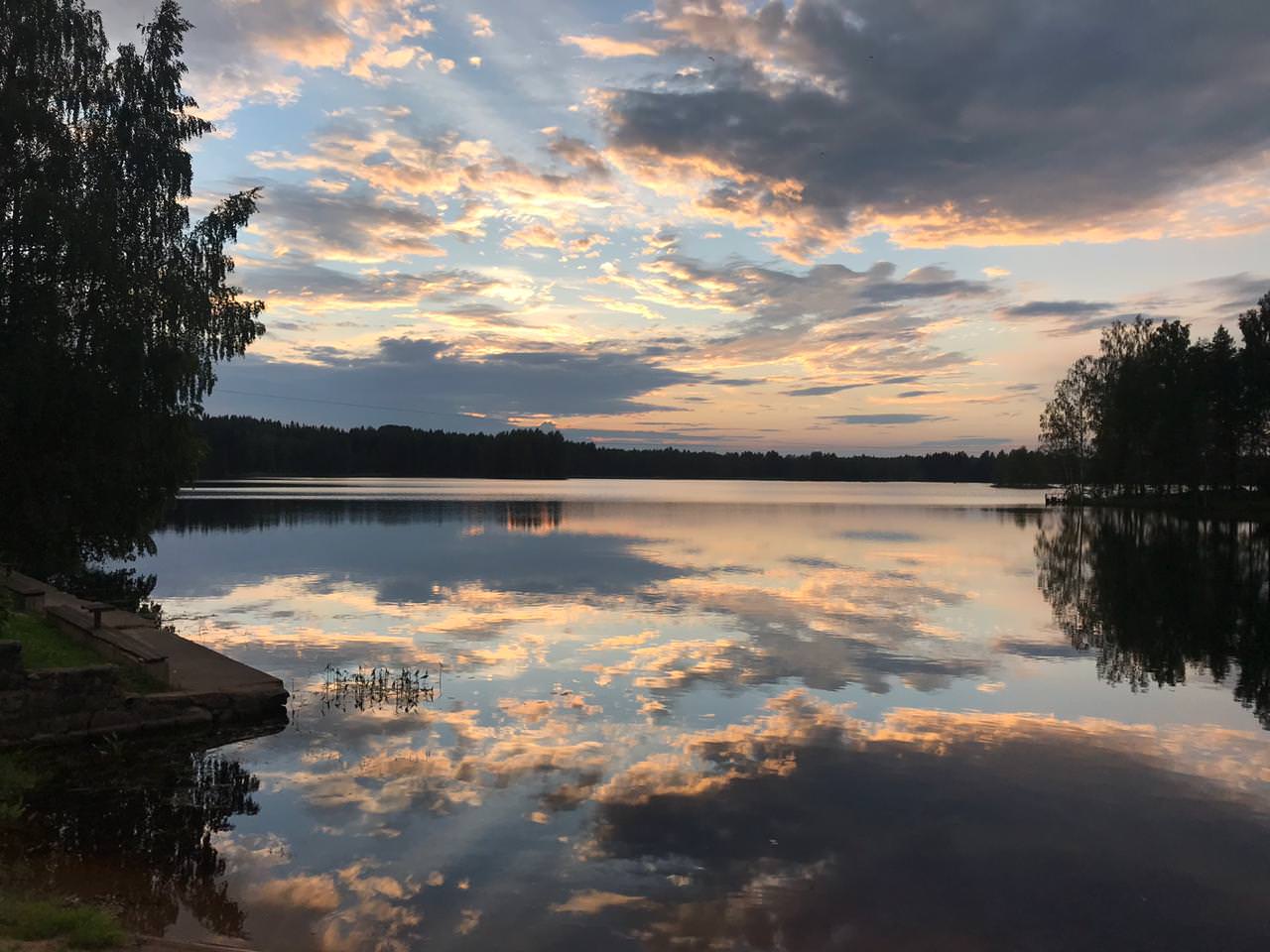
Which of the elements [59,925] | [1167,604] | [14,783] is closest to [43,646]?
[14,783]

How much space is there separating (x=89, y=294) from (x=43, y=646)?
559 inches

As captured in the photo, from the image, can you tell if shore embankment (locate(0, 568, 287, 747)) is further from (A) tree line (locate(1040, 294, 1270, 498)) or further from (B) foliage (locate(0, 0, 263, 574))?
(A) tree line (locate(1040, 294, 1270, 498))

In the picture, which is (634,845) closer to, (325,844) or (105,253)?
(325,844)

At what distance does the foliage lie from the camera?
76.9ft

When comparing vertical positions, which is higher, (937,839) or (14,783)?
(14,783)

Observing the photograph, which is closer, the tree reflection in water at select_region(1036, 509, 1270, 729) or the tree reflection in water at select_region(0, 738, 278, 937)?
the tree reflection in water at select_region(0, 738, 278, 937)

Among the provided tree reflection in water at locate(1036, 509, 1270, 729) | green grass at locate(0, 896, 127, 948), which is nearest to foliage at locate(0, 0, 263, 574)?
green grass at locate(0, 896, 127, 948)

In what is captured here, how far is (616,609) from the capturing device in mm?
28734

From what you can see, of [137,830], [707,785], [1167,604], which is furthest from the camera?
[1167,604]

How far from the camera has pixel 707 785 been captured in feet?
41.5

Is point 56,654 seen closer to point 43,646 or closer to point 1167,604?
point 43,646

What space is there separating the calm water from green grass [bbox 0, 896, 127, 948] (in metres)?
1.25

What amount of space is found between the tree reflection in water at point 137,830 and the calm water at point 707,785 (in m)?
0.06

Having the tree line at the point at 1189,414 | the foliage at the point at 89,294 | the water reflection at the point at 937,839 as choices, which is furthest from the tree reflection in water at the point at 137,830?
the tree line at the point at 1189,414
